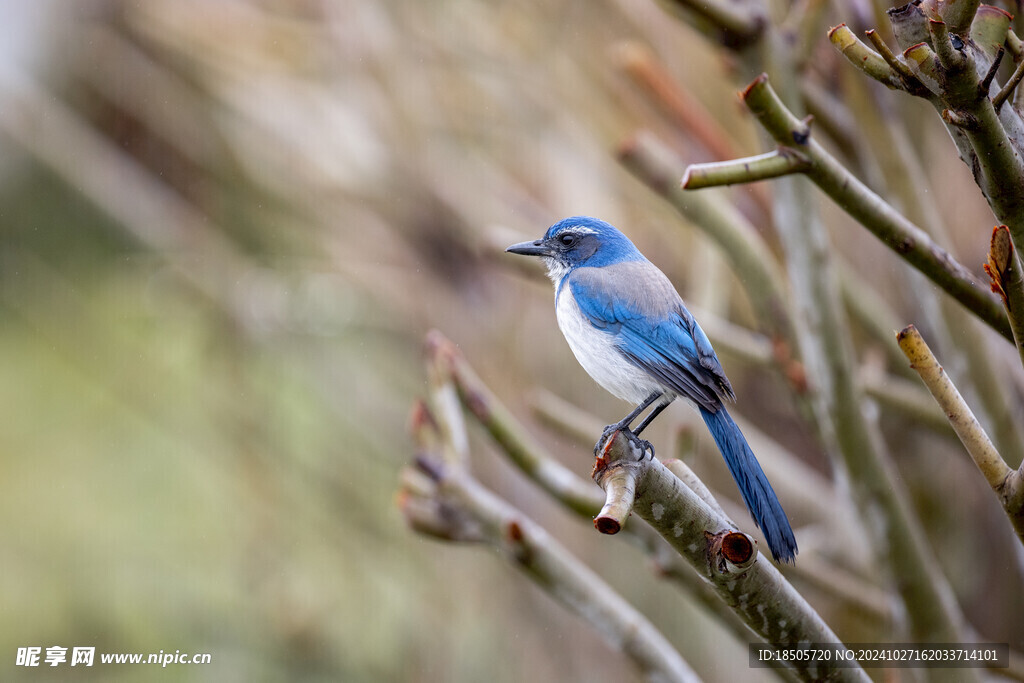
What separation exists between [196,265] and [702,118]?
129 inches

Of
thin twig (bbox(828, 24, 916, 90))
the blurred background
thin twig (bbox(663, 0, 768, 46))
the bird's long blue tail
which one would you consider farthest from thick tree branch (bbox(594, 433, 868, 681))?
the blurred background

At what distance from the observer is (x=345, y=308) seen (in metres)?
5.02

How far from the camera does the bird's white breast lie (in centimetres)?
205

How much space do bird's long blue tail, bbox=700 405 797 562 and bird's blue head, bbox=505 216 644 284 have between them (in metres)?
0.53

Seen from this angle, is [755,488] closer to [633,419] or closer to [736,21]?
[633,419]

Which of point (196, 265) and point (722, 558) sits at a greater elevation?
point (722, 558)

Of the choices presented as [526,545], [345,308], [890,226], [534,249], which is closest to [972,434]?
[890,226]

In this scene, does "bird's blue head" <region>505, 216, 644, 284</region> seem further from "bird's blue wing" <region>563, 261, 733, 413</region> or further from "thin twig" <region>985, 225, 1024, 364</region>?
"thin twig" <region>985, 225, 1024, 364</region>

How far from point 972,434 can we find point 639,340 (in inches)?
32.8

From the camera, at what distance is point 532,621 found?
15.7 ft

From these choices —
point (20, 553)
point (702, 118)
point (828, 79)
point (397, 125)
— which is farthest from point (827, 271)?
point (20, 553)

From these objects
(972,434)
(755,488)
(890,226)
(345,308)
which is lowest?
(345,308)

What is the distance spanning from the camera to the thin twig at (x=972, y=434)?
131 centimetres

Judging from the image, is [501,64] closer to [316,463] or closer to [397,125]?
[397,125]
